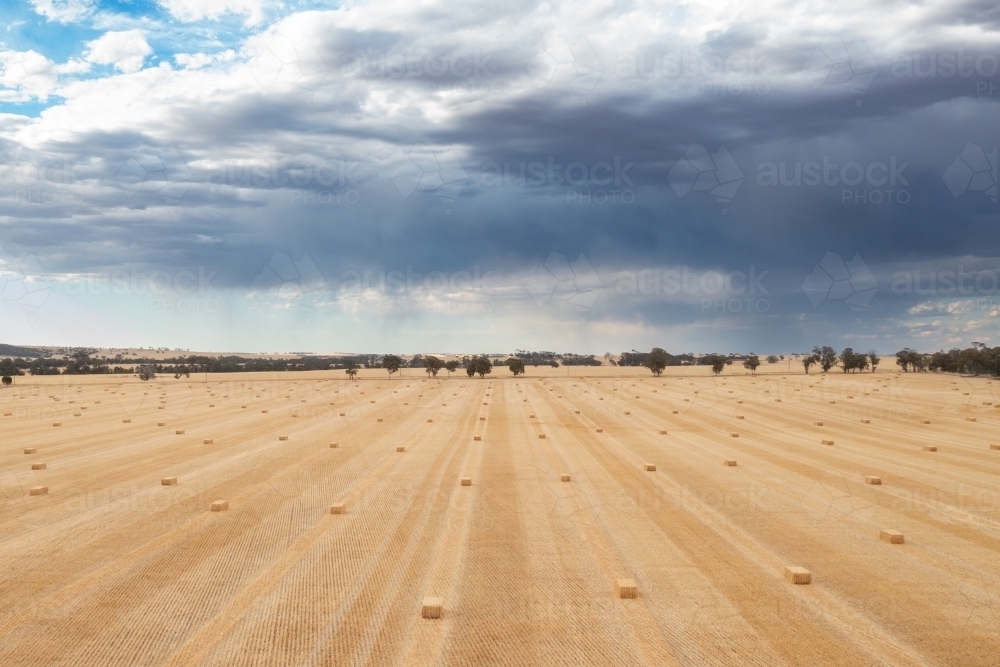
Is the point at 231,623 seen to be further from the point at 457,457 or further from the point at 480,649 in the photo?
the point at 457,457

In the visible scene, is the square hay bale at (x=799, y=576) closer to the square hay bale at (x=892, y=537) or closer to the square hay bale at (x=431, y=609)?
the square hay bale at (x=892, y=537)

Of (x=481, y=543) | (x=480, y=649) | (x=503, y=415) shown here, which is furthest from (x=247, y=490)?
(x=503, y=415)

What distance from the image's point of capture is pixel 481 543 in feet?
49.4

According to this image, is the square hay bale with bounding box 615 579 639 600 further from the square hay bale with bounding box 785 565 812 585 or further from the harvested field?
the square hay bale with bounding box 785 565 812 585

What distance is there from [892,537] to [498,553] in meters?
7.30

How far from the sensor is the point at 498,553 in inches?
566

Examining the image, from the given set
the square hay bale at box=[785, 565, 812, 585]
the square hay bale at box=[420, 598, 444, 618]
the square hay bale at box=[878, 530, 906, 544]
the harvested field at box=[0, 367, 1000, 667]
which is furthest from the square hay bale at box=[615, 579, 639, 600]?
the square hay bale at box=[878, 530, 906, 544]

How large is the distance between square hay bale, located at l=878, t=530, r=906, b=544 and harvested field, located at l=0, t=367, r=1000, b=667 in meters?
0.03

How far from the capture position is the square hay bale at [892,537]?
15.0 meters

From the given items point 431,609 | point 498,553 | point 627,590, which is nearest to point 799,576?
point 627,590

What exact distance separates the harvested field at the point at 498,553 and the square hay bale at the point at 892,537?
0.03 meters

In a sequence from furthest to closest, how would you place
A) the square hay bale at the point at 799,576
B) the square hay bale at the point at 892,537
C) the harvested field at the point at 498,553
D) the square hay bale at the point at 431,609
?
1. the square hay bale at the point at 892,537
2. the square hay bale at the point at 799,576
3. the square hay bale at the point at 431,609
4. the harvested field at the point at 498,553

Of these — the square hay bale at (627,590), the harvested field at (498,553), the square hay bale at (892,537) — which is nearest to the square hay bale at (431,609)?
the harvested field at (498,553)

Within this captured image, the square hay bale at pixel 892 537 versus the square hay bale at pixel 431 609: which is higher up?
the square hay bale at pixel 892 537
